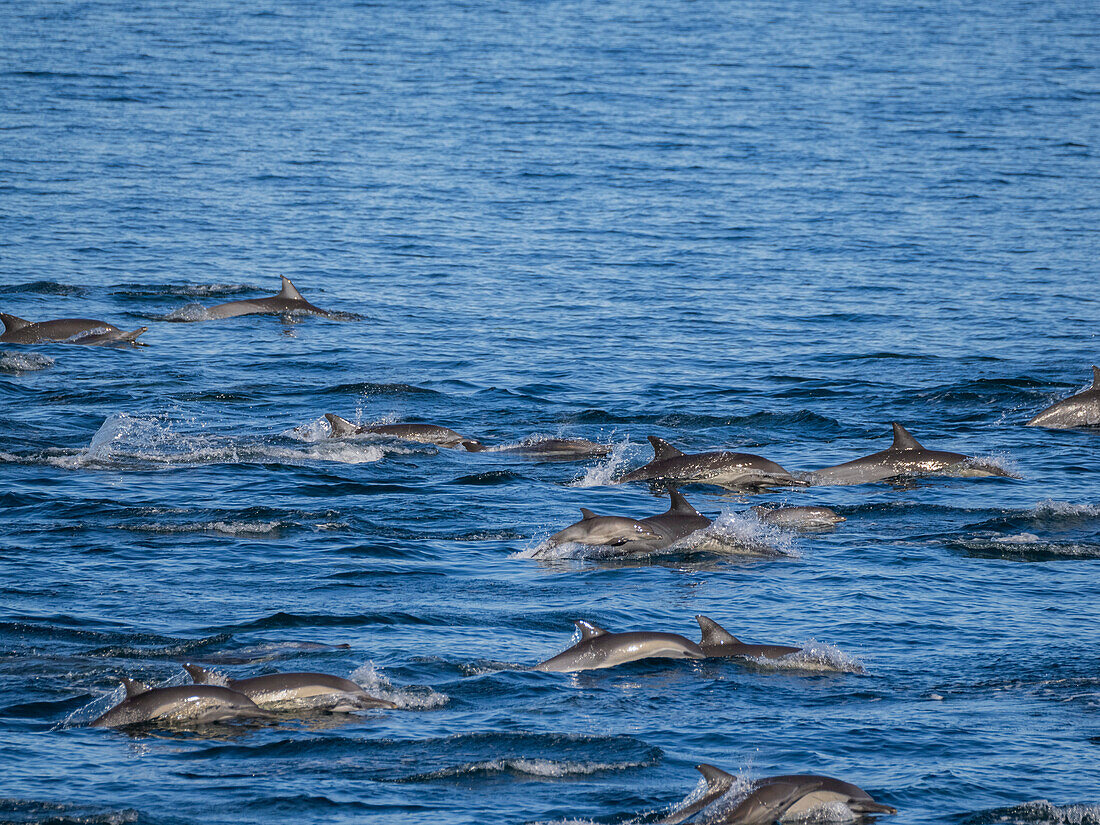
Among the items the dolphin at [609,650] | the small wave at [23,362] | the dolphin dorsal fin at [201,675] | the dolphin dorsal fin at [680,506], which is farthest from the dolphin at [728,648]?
the small wave at [23,362]

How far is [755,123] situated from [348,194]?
65.0ft

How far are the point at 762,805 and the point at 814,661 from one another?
392 cm

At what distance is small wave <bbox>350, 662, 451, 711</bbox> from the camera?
14.0m

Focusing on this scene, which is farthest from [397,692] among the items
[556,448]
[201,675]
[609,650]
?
[556,448]

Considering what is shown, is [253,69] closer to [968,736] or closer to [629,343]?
[629,343]

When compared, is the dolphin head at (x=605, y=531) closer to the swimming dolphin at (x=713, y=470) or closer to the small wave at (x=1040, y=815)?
the swimming dolphin at (x=713, y=470)

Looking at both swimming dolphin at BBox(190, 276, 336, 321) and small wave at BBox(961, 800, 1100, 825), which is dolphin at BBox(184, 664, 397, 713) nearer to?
small wave at BBox(961, 800, 1100, 825)

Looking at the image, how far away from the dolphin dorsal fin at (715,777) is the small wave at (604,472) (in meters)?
10.8

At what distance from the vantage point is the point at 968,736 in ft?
44.8

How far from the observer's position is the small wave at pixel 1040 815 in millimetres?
11969

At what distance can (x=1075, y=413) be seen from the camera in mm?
25391

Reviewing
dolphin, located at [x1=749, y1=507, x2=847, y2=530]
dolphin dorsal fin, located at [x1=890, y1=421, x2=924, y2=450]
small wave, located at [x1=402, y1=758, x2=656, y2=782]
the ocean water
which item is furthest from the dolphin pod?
dolphin dorsal fin, located at [x1=890, y1=421, x2=924, y2=450]

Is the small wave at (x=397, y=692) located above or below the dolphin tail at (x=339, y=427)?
below

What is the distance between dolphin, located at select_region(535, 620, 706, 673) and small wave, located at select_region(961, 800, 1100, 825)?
3731 millimetres
